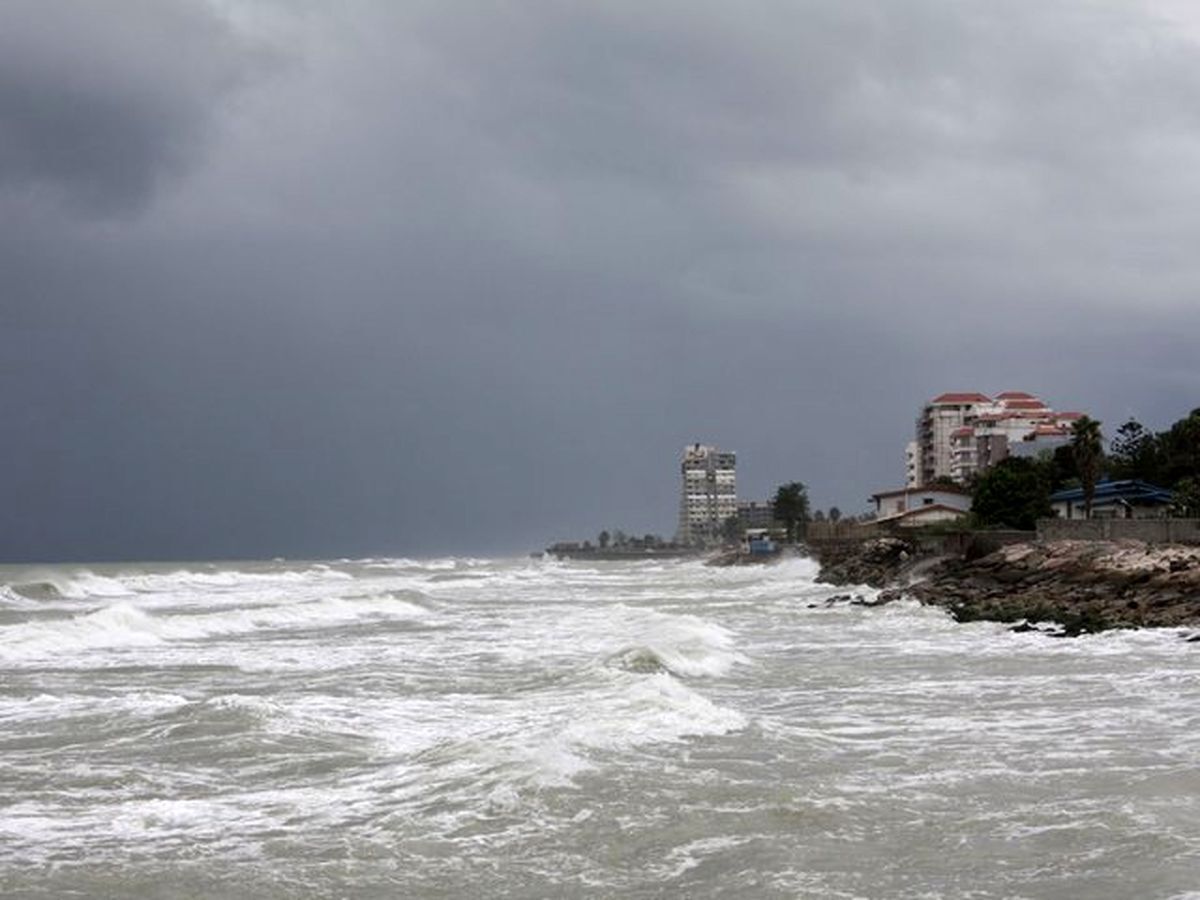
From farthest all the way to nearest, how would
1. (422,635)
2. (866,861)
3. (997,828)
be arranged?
(422,635) → (997,828) → (866,861)

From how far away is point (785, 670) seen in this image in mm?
22125

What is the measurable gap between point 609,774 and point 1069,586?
97.4ft

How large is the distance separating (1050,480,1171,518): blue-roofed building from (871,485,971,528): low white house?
1200cm

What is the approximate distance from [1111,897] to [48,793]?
8986 millimetres

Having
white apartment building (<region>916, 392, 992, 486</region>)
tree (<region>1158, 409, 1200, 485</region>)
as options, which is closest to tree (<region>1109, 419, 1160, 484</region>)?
tree (<region>1158, 409, 1200, 485</region>)

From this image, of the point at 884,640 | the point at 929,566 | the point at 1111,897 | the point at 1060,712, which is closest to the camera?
the point at 1111,897

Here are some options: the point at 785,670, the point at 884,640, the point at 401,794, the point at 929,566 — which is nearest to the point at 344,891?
the point at 401,794

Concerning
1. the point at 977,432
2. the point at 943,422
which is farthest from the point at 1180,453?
the point at 943,422

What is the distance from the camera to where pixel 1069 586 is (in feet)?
126

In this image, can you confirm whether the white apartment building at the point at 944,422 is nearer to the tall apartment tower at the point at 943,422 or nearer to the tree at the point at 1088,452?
the tall apartment tower at the point at 943,422

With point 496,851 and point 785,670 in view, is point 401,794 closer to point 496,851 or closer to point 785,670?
point 496,851

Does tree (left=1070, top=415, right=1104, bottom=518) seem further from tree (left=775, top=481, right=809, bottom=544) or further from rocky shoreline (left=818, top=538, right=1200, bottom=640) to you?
tree (left=775, top=481, right=809, bottom=544)

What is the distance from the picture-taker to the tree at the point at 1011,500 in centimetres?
6756

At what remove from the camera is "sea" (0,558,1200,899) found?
8891 mm
